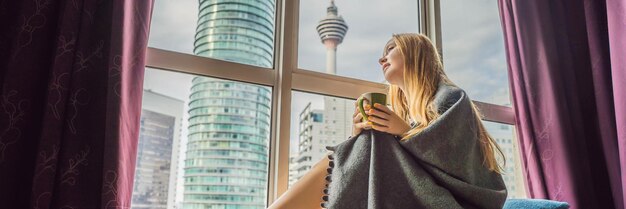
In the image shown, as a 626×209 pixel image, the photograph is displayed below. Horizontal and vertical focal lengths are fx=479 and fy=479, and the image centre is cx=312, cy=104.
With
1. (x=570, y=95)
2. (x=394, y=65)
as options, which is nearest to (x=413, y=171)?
(x=394, y=65)

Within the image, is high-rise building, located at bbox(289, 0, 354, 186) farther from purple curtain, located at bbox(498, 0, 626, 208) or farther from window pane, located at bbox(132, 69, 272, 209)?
purple curtain, located at bbox(498, 0, 626, 208)

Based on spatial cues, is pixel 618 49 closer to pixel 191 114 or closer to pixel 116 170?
pixel 191 114

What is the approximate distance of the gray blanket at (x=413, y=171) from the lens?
44.6 inches

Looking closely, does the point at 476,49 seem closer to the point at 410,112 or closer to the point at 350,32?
the point at 350,32

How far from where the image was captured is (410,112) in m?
1.49

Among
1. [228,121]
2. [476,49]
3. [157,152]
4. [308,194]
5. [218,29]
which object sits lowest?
[308,194]

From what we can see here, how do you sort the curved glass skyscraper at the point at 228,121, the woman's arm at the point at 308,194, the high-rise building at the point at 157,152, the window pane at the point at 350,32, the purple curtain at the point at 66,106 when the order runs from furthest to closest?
the window pane at the point at 350,32, the curved glass skyscraper at the point at 228,121, the high-rise building at the point at 157,152, the woman's arm at the point at 308,194, the purple curtain at the point at 66,106

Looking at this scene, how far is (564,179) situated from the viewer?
198cm

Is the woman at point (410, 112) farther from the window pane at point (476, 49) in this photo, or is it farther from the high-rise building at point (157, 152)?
the window pane at point (476, 49)

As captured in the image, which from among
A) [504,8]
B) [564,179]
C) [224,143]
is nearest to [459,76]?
[504,8]

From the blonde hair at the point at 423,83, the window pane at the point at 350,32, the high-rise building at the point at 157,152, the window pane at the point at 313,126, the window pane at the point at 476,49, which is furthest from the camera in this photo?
the window pane at the point at 476,49

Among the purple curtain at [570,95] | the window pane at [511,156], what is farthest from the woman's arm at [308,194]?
the window pane at [511,156]

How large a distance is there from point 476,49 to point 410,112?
1072 millimetres

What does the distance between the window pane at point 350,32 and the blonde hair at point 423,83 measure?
41 centimetres
